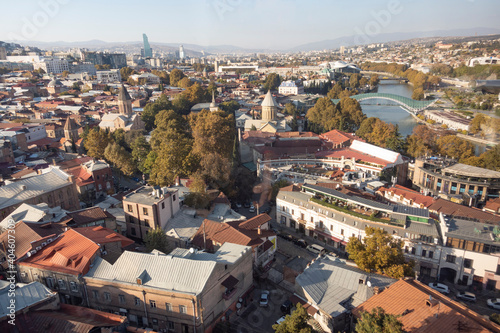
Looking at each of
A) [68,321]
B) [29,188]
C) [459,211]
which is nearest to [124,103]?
[29,188]

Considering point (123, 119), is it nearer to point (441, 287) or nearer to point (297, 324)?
point (297, 324)

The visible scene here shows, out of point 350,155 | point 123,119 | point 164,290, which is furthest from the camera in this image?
point 123,119

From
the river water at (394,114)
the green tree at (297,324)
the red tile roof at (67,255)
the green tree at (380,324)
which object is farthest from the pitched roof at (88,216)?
the river water at (394,114)

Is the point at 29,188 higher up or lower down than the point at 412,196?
higher up

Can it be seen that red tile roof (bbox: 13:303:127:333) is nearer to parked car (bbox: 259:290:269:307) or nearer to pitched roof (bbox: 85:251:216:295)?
pitched roof (bbox: 85:251:216:295)

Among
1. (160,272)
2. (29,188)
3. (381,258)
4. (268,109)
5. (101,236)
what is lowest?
(381,258)

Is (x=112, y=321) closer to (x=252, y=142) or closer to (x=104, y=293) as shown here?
(x=104, y=293)

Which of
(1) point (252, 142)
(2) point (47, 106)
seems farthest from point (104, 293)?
(2) point (47, 106)
